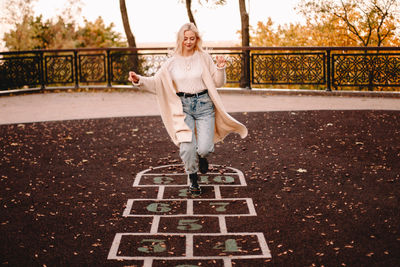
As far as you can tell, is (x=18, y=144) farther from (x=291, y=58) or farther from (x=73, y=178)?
(x=291, y=58)

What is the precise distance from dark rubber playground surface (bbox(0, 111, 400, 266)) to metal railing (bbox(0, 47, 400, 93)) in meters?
5.21

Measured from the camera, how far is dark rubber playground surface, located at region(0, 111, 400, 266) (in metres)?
6.11

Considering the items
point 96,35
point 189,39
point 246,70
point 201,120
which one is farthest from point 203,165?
point 96,35

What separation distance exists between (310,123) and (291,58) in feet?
21.8

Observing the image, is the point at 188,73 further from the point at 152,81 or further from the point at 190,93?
the point at 152,81

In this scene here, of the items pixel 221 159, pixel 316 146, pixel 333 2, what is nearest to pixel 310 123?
pixel 316 146

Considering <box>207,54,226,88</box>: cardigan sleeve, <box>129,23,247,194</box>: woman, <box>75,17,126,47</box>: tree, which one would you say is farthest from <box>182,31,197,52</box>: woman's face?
<box>75,17,126,47</box>: tree

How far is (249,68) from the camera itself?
2025 centimetres

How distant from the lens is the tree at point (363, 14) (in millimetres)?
25984

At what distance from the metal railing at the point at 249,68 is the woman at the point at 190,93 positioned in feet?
36.2

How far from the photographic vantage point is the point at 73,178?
9078mm

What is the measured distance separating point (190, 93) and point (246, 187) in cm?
142

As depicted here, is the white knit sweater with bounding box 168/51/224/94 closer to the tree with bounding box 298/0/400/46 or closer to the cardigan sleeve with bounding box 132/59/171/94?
the cardigan sleeve with bounding box 132/59/171/94

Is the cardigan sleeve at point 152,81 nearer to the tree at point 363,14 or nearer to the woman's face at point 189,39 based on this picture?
the woman's face at point 189,39
